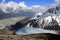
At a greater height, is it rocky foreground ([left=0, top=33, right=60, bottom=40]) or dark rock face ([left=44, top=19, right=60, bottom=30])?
dark rock face ([left=44, top=19, right=60, bottom=30])

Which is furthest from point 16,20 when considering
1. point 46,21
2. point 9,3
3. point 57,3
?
point 57,3

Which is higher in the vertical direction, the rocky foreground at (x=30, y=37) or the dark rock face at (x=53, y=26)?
the dark rock face at (x=53, y=26)

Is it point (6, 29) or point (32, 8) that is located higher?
point (32, 8)

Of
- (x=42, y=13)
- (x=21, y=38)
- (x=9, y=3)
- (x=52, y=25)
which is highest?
(x=9, y=3)

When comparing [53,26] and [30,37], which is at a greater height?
[53,26]

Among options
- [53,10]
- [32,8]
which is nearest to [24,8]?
[32,8]

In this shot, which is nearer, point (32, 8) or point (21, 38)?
point (21, 38)

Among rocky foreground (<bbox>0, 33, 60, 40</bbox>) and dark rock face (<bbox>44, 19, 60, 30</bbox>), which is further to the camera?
dark rock face (<bbox>44, 19, 60, 30</bbox>)

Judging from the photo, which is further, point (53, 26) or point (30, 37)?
point (53, 26)

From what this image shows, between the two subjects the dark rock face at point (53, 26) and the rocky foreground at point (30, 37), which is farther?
the dark rock face at point (53, 26)

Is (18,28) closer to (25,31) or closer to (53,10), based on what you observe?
(25,31)

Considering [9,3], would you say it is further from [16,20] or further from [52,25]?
[52,25]
